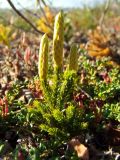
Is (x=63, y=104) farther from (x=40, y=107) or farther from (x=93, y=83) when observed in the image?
(x=93, y=83)

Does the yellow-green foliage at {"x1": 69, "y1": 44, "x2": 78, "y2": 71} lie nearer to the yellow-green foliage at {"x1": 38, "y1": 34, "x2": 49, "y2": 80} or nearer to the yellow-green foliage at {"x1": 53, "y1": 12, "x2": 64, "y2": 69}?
the yellow-green foliage at {"x1": 53, "y1": 12, "x2": 64, "y2": 69}

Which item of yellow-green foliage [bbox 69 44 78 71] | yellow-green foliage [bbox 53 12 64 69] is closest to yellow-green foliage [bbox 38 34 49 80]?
yellow-green foliage [bbox 53 12 64 69]

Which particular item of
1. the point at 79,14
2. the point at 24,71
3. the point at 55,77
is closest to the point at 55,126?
the point at 55,77

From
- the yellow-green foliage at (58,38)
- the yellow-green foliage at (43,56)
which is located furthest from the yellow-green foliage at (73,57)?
the yellow-green foliage at (43,56)

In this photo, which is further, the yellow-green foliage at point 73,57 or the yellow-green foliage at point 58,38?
the yellow-green foliage at point 73,57

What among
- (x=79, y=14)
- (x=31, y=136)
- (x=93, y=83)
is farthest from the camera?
(x=79, y=14)

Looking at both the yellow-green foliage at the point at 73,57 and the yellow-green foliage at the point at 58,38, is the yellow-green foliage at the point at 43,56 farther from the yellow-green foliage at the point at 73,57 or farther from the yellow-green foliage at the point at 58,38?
the yellow-green foliage at the point at 73,57

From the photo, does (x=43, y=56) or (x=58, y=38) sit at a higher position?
(x=58, y=38)

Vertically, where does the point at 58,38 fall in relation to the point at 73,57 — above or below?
above

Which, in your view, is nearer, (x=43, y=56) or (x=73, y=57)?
(x=43, y=56)
